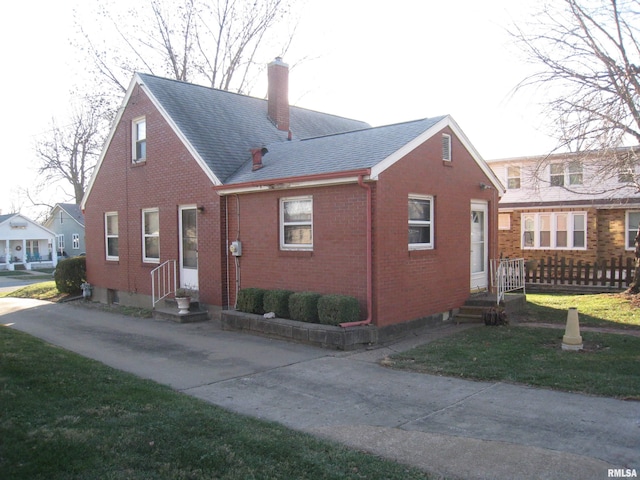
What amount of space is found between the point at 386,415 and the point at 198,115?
36.3 feet

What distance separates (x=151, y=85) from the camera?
14766 mm

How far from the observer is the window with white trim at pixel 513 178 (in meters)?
26.3

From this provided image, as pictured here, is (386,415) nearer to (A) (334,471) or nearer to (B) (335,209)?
(A) (334,471)

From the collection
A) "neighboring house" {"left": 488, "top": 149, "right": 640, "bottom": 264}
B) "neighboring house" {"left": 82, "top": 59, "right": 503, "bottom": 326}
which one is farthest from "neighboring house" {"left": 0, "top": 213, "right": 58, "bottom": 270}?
"neighboring house" {"left": 488, "top": 149, "right": 640, "bottom": 264}

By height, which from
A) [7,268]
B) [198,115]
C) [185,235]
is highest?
[198,115]

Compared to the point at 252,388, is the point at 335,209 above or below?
above

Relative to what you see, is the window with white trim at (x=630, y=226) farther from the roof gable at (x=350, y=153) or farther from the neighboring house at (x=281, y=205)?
the roof gable at (x=350, y=153)

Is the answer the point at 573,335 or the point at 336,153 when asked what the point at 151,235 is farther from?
the point at 573,335

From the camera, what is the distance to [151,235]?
15109 mm

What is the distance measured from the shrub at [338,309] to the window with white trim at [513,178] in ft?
63.6

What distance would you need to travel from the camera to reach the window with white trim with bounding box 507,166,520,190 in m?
26.3

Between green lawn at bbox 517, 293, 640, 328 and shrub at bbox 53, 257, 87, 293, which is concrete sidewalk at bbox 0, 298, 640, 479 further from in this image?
shrub at bbox 53, 257, 87, 293

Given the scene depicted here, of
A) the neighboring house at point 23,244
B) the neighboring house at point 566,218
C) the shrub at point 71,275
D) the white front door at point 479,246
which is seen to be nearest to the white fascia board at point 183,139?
the white front door at point 479,246

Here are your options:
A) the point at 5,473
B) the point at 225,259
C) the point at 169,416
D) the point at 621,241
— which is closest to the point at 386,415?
the point at 169,416
